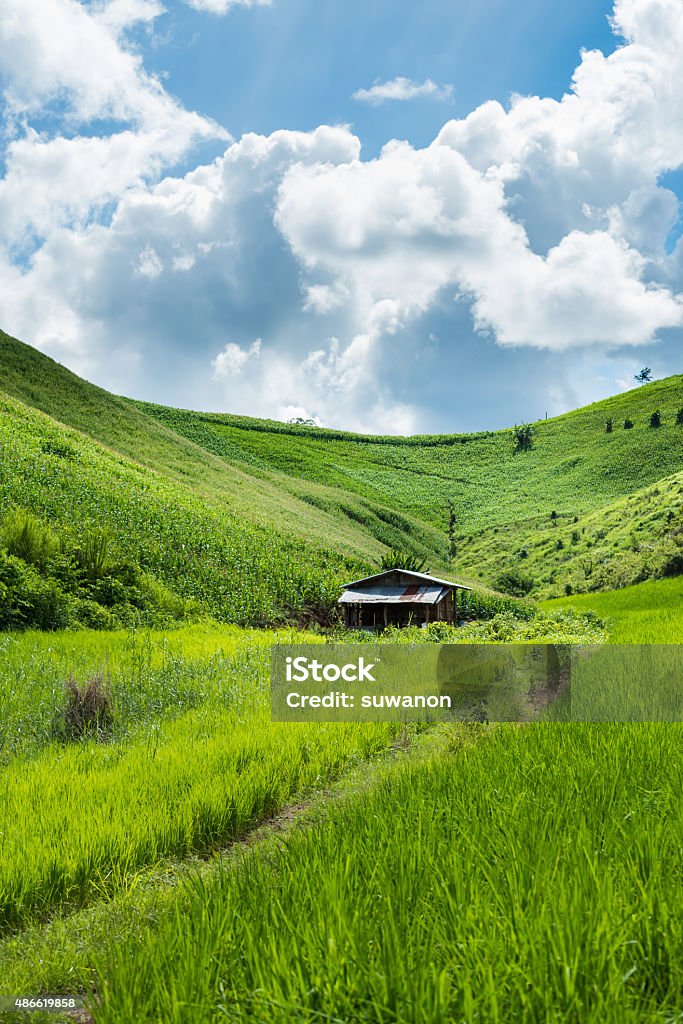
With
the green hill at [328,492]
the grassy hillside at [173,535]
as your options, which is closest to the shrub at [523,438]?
the green hill at [328,492]

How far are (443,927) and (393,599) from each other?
2266 cm

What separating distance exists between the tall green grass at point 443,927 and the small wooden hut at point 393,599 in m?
21.0

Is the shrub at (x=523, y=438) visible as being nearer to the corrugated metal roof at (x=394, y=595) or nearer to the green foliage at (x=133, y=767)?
the corrugated metal roof at (x=394, y=595)

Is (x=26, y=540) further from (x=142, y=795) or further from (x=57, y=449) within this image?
(x=57, y=449)

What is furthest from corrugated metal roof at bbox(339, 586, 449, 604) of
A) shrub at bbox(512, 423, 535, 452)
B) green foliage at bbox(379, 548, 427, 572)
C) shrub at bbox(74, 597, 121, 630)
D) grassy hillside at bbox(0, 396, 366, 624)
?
shrub at bbox(512, 423, 535, 452)

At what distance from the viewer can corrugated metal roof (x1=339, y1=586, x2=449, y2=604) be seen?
25.5 meters

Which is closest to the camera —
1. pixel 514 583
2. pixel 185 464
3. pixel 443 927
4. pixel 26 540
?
pixel 443 927

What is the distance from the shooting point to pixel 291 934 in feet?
10.1

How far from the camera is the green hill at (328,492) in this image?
97.5ft

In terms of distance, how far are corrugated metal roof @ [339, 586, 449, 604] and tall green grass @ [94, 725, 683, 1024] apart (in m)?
20.7

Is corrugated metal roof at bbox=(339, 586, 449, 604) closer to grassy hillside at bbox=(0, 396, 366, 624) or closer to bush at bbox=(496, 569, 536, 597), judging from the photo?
grassy hillside at bbox=(0, 396, 366, 624)

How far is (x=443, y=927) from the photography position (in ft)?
9.84

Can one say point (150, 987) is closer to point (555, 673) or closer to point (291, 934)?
point (291, 934)

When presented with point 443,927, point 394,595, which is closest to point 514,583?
point 394,595
